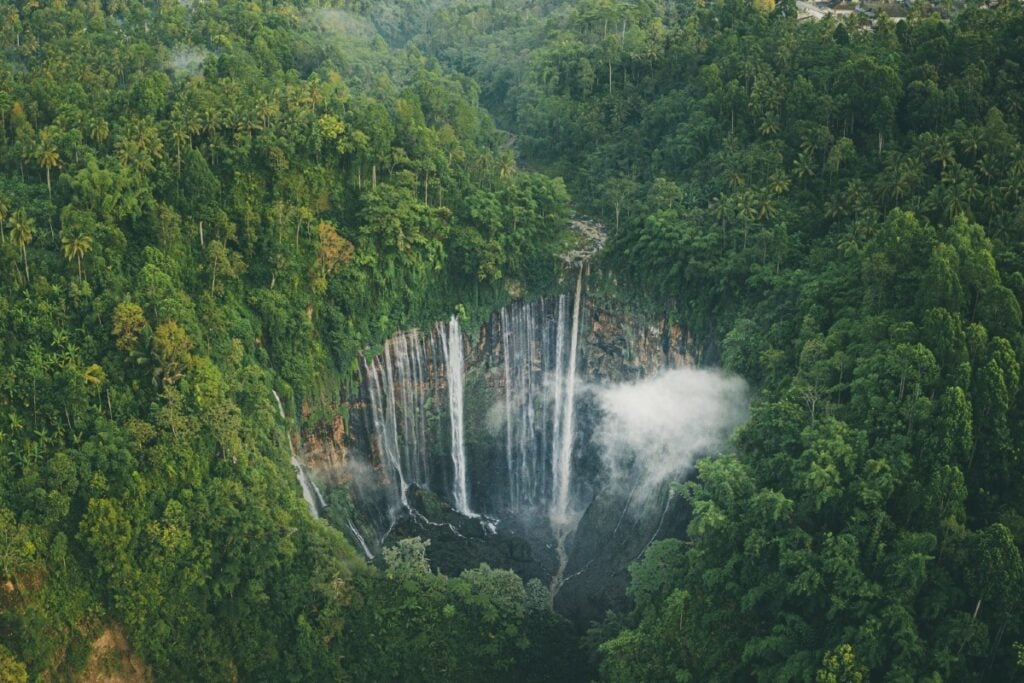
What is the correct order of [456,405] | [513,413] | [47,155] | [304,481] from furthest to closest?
[513,413], [456,405], [304,481], [47,155]

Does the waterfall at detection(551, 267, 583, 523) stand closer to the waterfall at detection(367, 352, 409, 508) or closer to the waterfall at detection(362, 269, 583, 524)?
the waterfall at detection(362, 269, 583, 524)

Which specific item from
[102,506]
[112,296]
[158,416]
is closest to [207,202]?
[112,296]

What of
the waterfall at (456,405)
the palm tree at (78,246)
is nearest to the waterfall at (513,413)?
the waterfall at (456,405)

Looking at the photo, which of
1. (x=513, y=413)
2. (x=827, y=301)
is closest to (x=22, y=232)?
(x=513, y=413)

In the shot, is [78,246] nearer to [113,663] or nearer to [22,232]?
[22,232]

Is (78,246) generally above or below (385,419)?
above

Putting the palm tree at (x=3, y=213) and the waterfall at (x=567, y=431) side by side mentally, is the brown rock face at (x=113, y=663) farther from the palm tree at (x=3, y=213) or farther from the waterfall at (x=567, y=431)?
the waterfall at (x=567, y=431)
